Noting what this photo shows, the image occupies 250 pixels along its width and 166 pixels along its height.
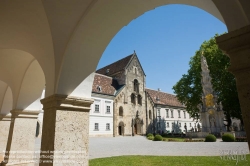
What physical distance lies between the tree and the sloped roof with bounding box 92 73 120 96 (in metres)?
10.3

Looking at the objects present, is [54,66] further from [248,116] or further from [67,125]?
[248,116]

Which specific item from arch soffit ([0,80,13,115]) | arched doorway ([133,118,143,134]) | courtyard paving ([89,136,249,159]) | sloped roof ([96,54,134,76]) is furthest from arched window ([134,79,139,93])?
arch soffit ([0,80,13,115])

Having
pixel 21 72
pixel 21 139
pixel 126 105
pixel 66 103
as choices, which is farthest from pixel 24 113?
pixel 126 105

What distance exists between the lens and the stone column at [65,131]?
2.88 m

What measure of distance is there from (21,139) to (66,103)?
3.31 m

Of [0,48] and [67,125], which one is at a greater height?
[0,48]

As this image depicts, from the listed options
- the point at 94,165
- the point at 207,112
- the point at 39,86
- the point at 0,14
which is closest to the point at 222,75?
the point at 207,112

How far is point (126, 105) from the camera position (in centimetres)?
3088

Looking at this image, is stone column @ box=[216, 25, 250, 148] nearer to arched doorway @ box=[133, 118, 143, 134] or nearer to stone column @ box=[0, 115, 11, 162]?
stone column @ box=[0, 115, 11, 162]

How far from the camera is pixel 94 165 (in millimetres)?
6547

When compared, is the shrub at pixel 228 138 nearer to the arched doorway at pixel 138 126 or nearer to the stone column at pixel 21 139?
the stone column at pixel 21 139

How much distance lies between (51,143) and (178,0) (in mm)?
2931

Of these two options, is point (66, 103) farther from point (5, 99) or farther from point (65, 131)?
point (5, 99)

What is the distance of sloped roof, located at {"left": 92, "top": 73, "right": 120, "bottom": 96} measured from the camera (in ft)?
92.2
